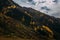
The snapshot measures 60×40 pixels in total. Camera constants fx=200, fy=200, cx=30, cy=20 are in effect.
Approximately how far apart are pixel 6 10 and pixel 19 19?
3.21ft

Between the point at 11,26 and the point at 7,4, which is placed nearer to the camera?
the point at 11,26

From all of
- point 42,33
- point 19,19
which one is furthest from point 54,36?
point 19,19

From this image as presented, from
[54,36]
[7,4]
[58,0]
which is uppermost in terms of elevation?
[58,0]

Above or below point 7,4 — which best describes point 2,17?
below

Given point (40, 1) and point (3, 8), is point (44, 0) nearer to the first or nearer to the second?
point (40, 1)

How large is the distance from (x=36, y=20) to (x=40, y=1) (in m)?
18.6

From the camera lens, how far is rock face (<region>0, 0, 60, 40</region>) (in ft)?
36.7

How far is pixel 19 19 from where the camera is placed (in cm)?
1206

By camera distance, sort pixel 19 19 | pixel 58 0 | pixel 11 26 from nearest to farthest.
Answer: pixel 11 26, pixel 19 19, pixel 58 0

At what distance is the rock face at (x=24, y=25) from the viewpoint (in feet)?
36.7

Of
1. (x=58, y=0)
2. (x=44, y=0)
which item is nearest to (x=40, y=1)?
(x=44, y=0)

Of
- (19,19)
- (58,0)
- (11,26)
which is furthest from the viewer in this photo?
(58,0)

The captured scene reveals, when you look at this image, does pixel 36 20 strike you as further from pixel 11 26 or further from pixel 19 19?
pixel 11 26

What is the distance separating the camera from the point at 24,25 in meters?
11.8
